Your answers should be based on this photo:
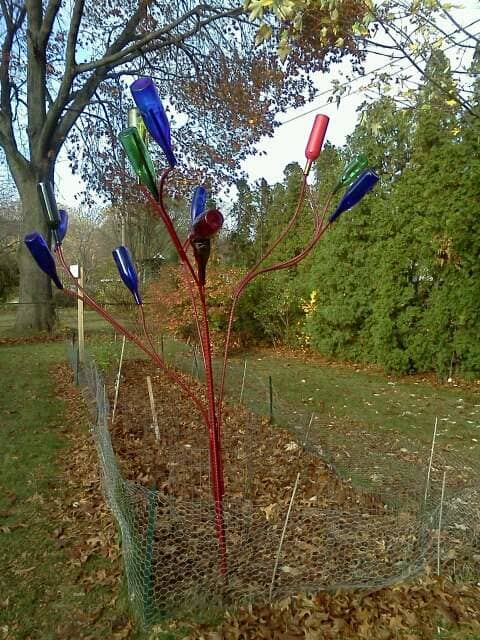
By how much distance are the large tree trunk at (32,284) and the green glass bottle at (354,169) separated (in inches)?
446

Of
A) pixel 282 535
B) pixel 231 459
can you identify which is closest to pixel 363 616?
pixel 282 535

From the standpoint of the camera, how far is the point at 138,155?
1.88 meters

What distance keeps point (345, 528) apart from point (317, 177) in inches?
500

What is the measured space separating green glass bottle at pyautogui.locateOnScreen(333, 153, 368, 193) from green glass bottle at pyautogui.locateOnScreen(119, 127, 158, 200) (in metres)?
0.94

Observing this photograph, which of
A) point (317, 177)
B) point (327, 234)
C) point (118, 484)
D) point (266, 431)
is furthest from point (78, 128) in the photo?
point (118, 484)

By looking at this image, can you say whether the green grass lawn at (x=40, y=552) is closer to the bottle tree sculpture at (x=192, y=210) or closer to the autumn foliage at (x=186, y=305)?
the bottle tree sculpture at (x=192, y=210)

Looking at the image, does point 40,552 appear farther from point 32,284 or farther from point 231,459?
point 32,284

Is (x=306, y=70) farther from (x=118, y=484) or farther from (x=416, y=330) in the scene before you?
(x=118, y=484)

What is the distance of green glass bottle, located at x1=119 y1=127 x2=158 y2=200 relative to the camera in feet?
6.06

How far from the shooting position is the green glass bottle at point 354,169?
2191 millimetres

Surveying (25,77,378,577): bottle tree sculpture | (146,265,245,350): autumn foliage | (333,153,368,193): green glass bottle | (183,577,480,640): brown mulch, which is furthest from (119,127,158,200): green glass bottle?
(146,265,245,350): autumn foliage

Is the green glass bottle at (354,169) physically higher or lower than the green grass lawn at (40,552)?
higher

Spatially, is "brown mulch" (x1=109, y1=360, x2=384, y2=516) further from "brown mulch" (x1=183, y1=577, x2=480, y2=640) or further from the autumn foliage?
the autumn foliage

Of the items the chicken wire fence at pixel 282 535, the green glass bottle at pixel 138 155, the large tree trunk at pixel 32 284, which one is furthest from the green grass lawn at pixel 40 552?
the large tree trunk at pixel 32 284
